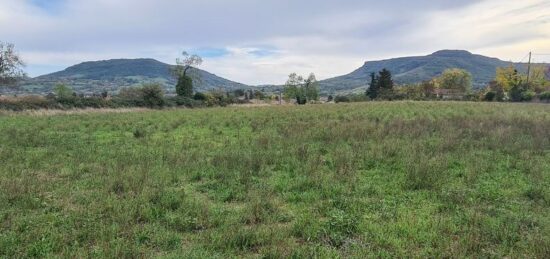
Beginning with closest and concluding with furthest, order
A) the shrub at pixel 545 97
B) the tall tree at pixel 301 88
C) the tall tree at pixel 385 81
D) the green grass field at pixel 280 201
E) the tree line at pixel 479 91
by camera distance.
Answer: the green grass field at pixel 280 201 → the shrub at pixel 545 97 → the tree line at pixel 479 91 → the tall tree at pixel 385 81 → the tall tree at pixel 301 88

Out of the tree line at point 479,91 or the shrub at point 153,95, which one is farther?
the tree line at point 479,91

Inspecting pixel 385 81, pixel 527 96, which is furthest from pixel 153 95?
pixel 385 81

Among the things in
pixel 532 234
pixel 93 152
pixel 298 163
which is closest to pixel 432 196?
pixel 532 234

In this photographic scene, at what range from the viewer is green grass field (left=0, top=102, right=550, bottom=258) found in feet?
16.7

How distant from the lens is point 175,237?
5.36m

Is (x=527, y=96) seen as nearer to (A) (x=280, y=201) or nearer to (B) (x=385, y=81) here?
(B) (x=385, y=81)

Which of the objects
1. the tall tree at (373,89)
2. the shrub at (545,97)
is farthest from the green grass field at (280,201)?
the tall tree at (373,89)

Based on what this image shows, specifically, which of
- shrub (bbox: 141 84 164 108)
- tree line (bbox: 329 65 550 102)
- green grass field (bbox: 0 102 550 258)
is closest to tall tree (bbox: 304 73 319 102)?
tree line (bbox: 329 65 550 102)

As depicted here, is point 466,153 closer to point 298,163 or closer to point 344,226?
point 298,163

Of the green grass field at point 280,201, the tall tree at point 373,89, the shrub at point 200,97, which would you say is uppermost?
the tall tree at point 373,89

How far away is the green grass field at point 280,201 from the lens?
5.10 metres

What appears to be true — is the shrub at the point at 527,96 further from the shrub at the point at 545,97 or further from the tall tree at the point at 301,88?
the tall tree at the point at 301,88

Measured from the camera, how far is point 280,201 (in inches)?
289

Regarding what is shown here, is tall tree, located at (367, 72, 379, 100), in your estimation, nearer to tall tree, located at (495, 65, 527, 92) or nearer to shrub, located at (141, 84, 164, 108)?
tall tree, located at (495, 65, 527, 92)
